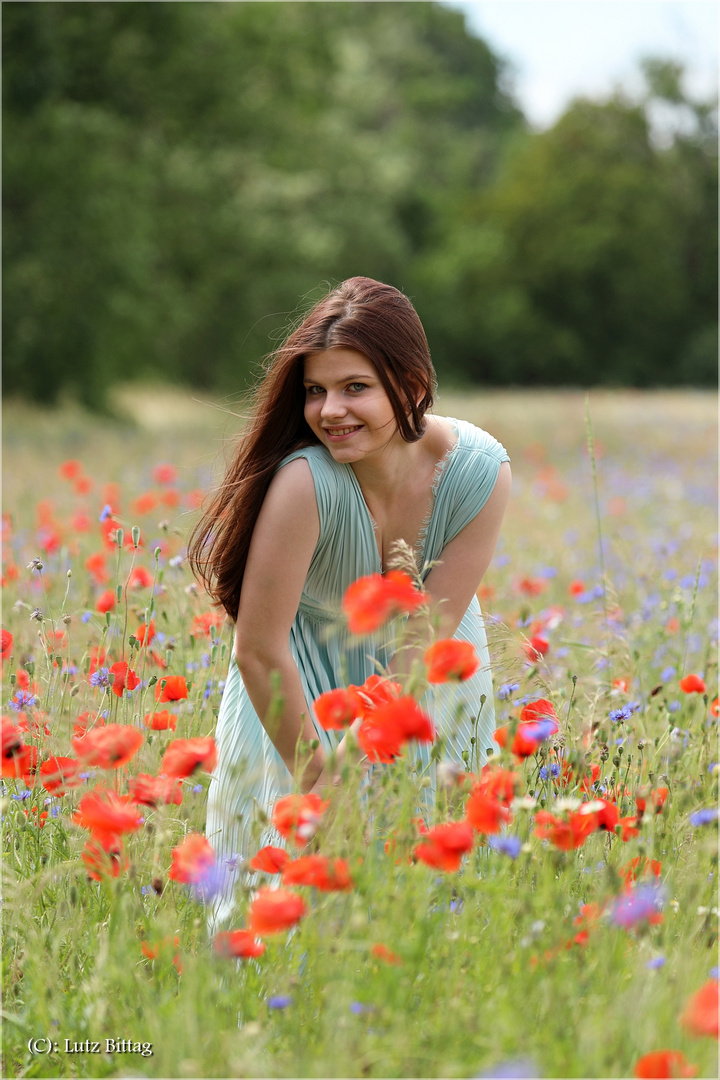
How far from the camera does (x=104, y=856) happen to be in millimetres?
1419

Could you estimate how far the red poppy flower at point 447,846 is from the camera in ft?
4.02

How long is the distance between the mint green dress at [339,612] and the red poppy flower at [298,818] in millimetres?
800

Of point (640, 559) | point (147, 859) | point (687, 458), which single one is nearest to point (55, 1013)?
point (147, 859)

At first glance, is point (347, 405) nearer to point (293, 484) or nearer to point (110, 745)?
point (293, 484)

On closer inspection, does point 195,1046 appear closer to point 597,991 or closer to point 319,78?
point 597,991

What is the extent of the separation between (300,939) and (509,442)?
37.8 ft

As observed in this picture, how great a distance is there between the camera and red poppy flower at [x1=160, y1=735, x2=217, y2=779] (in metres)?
1.36

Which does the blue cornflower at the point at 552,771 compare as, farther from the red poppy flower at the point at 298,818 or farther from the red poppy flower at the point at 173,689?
the red poppy flower at the point at 173,689

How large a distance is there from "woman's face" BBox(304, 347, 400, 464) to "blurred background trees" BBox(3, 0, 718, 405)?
0.63m

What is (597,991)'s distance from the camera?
1.35 m

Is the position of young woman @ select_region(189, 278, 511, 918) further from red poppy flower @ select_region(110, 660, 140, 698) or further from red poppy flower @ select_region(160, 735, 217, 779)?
red poppy flower @ select_region(160, 735, 217, 779)

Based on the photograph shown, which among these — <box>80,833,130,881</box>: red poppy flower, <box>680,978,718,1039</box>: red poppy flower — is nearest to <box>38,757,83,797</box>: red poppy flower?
<box>80,833,130,881</box>: red poppy flower

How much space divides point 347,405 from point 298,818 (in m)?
1.02

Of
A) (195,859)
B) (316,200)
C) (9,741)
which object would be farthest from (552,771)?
(316,200)
